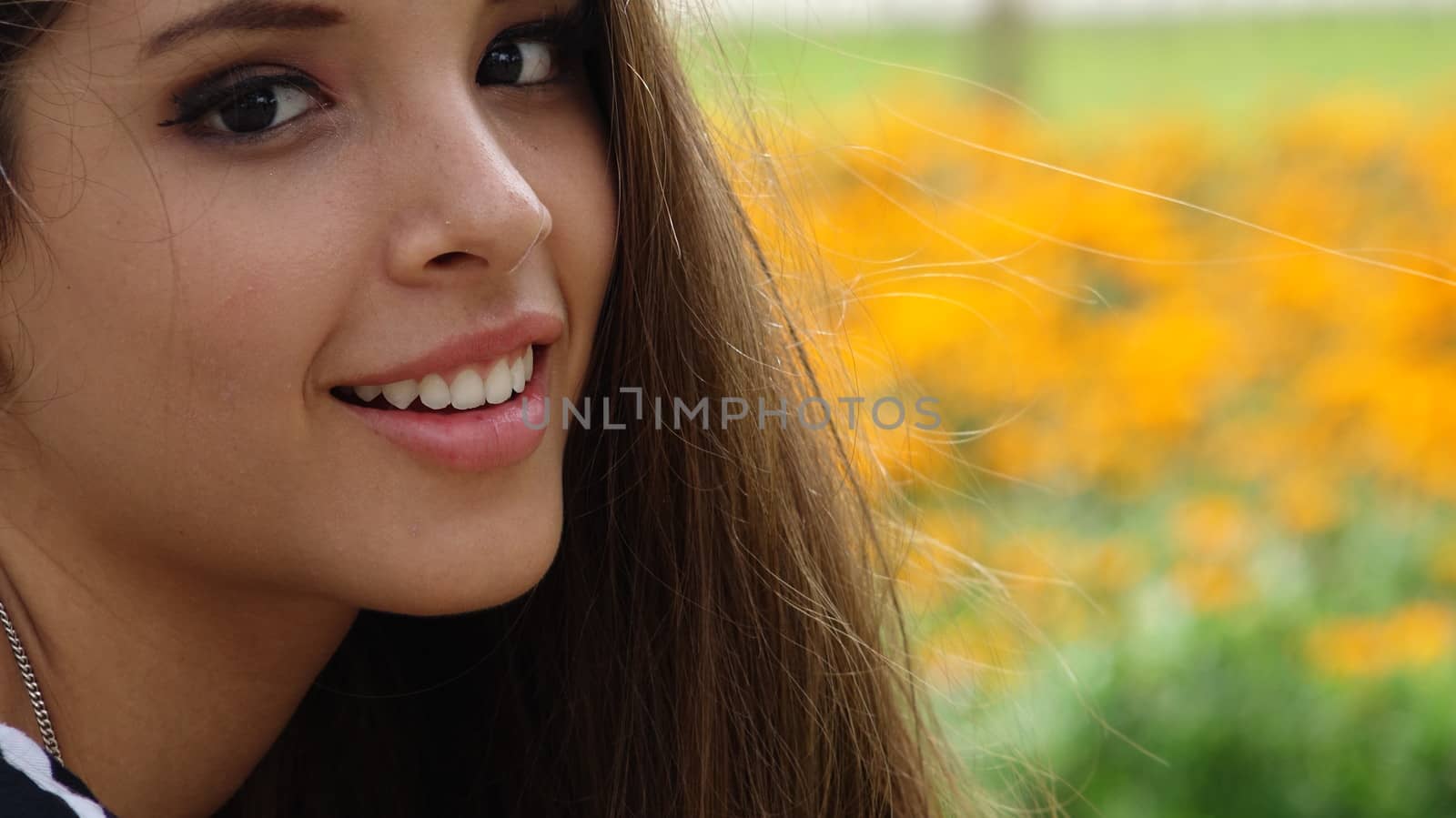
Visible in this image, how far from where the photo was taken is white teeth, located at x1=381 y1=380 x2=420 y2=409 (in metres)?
1.49

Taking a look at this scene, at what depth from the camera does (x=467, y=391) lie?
4.95 feet

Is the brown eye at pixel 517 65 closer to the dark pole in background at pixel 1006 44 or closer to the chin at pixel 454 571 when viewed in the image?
the chin at pixel 454 571

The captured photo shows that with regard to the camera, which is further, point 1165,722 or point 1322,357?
point 1322,357

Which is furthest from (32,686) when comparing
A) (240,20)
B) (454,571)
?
(240,20)

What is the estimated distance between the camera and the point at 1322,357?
12.2 ft

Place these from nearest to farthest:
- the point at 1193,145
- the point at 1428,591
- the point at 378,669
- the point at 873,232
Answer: the point at 378,669, the point at 1428,591, the point at 873,232, the point at 1193,145

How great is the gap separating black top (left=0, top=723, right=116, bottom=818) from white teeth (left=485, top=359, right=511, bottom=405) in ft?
1.55

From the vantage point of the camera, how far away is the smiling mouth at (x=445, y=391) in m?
1.49

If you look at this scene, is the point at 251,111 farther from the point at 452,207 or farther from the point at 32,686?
the point at 32,686

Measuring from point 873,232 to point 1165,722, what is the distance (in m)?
1.57

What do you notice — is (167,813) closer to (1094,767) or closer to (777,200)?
(777,200)

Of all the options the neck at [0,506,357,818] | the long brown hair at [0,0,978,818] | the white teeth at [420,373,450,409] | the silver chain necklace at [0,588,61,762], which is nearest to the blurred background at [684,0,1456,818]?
the long brown hair at [0,0,978,818]

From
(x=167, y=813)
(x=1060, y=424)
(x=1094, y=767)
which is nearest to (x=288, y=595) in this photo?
(x=167, y=813)

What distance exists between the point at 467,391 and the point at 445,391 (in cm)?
2
